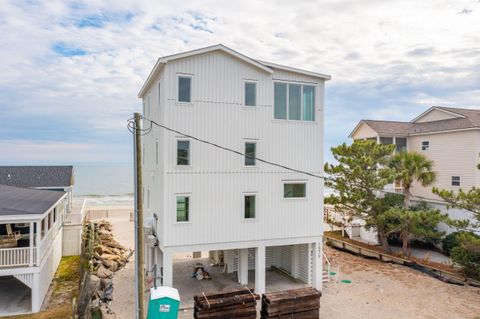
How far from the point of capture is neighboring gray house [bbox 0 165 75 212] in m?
27.1

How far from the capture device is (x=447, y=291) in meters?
15.0

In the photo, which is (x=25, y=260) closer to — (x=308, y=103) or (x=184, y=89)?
(x=184, y=89)

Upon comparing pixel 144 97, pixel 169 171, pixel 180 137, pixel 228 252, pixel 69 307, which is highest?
pixel 144 97

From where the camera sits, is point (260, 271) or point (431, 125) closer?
point (260, 271)

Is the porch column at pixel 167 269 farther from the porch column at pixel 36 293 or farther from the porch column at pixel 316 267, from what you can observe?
the porch column at pixel 316 267

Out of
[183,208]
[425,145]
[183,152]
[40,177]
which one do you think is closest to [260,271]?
[183,208]

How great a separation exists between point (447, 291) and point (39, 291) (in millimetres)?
17127

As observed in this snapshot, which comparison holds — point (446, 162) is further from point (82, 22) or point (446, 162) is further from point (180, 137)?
point (82, 22)

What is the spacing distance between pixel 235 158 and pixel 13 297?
11.1 metres

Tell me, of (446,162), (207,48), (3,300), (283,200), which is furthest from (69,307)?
(446,162)

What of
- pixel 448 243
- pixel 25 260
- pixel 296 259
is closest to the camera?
pixel 25 260

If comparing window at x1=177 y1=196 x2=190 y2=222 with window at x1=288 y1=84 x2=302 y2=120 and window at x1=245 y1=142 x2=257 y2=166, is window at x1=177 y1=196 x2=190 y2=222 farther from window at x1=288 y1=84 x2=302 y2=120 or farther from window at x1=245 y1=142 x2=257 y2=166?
window at x1=288 y1=84 x2=302 y2=120

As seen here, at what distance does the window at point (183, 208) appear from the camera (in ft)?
43.4

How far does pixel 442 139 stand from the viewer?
2492 cm
